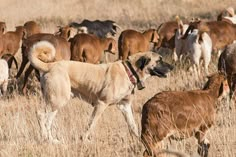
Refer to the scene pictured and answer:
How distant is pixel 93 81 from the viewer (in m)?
9.82

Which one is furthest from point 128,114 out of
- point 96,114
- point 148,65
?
point 148,65

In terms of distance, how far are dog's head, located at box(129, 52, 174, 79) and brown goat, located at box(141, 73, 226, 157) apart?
2.06 meters

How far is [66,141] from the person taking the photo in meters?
8.59

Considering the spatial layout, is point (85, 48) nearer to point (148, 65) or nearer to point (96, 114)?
point (148, 65)

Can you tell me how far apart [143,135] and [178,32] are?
10294mm

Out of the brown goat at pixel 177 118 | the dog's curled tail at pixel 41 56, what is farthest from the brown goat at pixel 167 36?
the brown goat at pixel 177 118

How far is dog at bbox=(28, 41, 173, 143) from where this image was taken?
31.6 feet

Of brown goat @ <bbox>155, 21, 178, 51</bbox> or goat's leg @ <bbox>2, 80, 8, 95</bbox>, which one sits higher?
brown goat @ <bbox>155, 21, 178, 51</bbox>

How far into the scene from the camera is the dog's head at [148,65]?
Result: 9953mm

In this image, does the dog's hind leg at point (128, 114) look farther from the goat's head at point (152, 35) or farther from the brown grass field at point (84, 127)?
the goat's head at point (152, 35)

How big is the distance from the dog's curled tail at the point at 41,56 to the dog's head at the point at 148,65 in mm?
1368

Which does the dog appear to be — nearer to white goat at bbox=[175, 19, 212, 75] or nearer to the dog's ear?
the dog's ear

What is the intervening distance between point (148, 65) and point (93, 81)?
0.96m

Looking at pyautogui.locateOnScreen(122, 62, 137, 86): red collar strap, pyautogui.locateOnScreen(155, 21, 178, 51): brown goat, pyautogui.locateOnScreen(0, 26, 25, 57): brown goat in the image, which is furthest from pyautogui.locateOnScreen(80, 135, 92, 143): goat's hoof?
pyautogui.locateOnScreen(155, 21, 178, 51): brown goat
